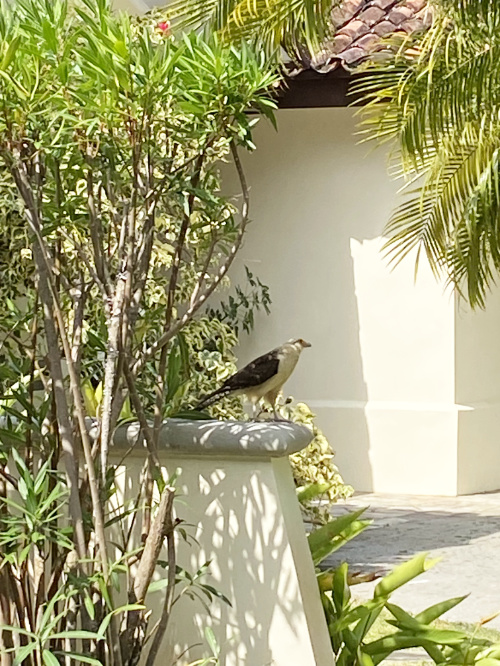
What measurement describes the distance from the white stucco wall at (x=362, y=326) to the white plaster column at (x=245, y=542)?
812cm

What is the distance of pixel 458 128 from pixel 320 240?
506cm

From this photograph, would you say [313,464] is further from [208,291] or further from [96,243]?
[96,243]

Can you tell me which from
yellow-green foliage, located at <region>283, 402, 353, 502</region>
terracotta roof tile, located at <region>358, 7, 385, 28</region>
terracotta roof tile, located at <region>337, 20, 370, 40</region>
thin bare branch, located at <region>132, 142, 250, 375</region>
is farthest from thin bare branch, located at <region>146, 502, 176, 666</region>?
terracotta roof tile, located at <region>358, 7, 385, 28</region>

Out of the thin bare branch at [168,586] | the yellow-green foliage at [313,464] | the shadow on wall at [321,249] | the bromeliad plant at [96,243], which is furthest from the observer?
the shadow on wall at [321,249]

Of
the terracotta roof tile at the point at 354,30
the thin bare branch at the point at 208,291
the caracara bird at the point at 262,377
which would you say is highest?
the terracotta roof tile at the point at 354,30

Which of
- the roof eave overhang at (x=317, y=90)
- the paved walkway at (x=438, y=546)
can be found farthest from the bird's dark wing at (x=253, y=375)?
the roof eave overhang at (x=317, y=90)

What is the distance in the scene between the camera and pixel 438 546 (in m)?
9.86

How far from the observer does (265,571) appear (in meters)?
4.42

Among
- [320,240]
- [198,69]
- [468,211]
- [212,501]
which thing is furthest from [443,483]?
[198,69]

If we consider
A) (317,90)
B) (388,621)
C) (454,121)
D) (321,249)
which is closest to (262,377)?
(388,621)

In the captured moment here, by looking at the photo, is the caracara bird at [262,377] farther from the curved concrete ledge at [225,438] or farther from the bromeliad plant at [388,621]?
the curved concrete ledge at [225,438]

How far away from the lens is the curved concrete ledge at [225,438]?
4324mm

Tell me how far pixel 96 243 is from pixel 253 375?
9.49 ft

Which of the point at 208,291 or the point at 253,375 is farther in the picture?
the point at 253,375
